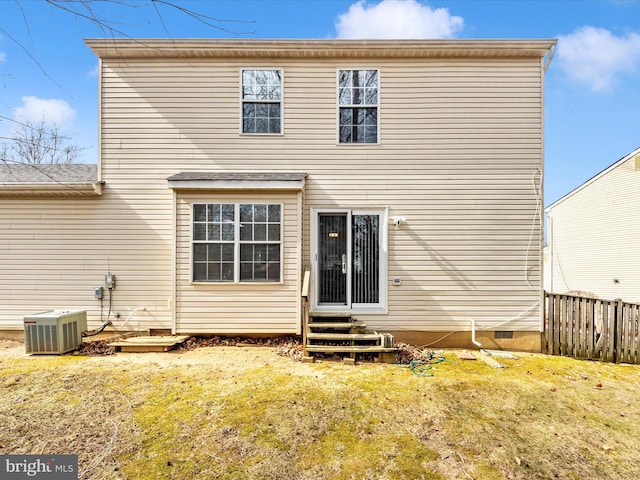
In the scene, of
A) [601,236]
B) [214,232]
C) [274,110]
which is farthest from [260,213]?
[601,236]

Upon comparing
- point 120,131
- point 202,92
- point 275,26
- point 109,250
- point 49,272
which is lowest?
point 49,272

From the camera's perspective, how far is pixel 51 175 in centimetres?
726

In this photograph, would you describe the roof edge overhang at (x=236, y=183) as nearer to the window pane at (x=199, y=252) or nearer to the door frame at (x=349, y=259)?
the door frame at (x=349, y=259)

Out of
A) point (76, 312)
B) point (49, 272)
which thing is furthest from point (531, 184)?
point (49, 272)

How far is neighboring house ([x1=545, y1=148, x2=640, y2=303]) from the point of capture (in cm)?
1088

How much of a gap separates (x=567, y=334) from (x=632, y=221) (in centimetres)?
833

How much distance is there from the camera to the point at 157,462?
282cm

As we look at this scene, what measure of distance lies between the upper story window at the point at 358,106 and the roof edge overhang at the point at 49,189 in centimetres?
540

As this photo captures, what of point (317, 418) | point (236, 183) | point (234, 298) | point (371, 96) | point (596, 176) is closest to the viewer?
point (317, 418)

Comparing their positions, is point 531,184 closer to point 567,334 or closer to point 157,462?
point 567,334

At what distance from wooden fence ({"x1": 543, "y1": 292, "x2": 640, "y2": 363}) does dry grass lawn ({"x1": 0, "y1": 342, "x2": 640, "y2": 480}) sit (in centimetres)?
58

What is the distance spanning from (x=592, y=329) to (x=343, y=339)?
4.93m

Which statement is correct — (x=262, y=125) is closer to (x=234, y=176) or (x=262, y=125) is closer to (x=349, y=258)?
(x=234, y=176)

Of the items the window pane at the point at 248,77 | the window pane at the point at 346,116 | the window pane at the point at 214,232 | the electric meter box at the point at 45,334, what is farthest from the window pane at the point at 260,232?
the electric meter box at the point at 45,334
